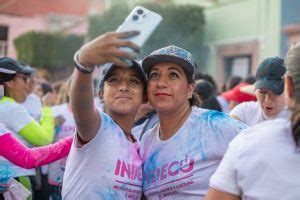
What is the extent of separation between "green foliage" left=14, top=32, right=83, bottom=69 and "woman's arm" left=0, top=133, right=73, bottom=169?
22394 mm

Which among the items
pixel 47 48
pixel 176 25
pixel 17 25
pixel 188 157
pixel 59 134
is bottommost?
pixel 59 134

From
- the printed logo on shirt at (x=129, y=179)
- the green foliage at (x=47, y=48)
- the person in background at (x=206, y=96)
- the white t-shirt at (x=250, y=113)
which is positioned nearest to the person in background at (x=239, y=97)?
the person in background at (x=206, y=96)

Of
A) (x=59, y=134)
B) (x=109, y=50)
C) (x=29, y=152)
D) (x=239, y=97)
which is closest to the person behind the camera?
(x=109, y=50)

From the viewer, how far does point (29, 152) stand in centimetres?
338

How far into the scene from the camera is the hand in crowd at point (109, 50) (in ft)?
6.64

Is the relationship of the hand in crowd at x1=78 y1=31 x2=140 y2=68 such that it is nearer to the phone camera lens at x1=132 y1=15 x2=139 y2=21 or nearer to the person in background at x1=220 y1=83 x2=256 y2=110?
the phone camera lens at x1=132 y1=15 x2=139 y2=21

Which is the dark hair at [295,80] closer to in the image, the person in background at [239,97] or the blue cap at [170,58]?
the blue cap at [170,58]

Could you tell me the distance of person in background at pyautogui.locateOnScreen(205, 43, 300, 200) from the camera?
1.84 m

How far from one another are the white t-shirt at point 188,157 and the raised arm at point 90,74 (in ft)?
1.51

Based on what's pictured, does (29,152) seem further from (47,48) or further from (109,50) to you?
(47,48)

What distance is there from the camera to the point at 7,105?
13.7 feet

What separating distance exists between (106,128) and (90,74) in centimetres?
53

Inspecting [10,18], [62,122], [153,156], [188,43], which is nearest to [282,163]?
[153,156]

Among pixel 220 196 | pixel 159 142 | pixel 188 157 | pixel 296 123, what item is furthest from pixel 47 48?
pixel 296 123
